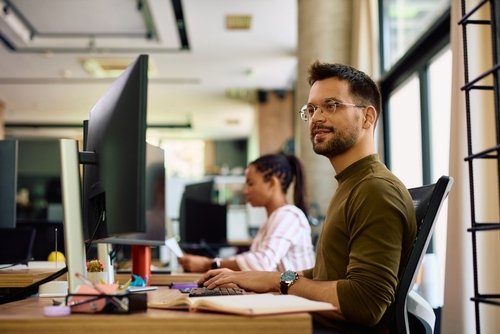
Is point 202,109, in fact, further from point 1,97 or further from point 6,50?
point 6,50

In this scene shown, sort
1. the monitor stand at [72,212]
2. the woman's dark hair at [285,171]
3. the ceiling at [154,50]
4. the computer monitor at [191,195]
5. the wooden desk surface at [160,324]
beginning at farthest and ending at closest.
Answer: the ceiling at [154,50], the computer monitor at [191,195], the woman's dark hair at [285,171], the monitor stand at [72,212], the wooden desk surface at [160,324]

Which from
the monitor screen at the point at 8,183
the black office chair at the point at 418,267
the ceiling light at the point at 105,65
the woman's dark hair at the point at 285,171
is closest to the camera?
the black office chair at the point at 418,267

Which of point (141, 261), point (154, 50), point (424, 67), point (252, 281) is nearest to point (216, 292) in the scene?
point (252, 281)

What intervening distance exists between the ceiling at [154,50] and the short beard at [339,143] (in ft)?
15.8

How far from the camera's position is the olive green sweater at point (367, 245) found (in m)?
1.37

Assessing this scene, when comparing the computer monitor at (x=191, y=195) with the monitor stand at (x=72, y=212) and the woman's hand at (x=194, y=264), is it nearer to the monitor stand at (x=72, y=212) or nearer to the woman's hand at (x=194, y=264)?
the woman's hand at (x=194, y=264)

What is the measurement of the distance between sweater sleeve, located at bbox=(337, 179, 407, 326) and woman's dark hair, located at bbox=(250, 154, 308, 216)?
167 cm

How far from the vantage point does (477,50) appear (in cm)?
245

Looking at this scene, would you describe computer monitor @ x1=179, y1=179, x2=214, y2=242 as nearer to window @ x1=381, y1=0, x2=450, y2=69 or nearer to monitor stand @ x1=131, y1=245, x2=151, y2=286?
window @ x1=381, y1=0, x2=450, y2=69

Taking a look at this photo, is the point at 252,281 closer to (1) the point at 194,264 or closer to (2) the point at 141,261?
(2) the point at 141,261

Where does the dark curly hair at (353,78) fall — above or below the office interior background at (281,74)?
below

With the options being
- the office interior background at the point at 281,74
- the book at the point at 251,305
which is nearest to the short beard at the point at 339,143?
the book at the point at 251,305

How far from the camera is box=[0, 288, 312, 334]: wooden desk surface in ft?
3.57

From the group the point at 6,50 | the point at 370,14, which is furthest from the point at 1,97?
the point at 370,14
